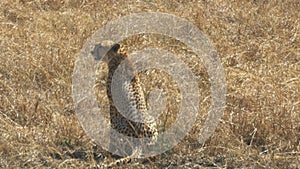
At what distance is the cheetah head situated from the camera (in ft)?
9.42

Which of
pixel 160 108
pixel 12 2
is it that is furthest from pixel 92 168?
pixel 12 2

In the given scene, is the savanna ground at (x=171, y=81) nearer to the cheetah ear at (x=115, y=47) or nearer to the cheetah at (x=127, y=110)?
the cheetah at (x=127, y=110)

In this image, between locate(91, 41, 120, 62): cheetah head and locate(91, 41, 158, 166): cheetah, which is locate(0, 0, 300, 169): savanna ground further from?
locate(91, 41, 120, 62): cheetah head

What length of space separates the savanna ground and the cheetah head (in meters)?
0.56

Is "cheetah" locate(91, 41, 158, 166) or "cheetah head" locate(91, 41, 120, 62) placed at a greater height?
"cheetah head" locate(91, 41, 120, 62)

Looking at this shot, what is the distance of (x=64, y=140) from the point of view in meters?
3.38

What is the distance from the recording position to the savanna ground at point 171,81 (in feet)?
10.7

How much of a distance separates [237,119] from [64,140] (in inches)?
42.3

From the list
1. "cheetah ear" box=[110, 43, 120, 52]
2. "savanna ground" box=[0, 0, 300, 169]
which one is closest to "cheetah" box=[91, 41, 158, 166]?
"cheetah ear" box=[110, 43, 120, 52]

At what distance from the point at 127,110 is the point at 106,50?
1.14 feet

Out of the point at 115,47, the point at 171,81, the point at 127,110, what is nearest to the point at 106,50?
the point at 115,47

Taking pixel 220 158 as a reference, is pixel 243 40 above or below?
above

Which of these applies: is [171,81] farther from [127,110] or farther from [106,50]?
[106,50]

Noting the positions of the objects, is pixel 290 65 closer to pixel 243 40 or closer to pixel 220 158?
pixel 243 40
